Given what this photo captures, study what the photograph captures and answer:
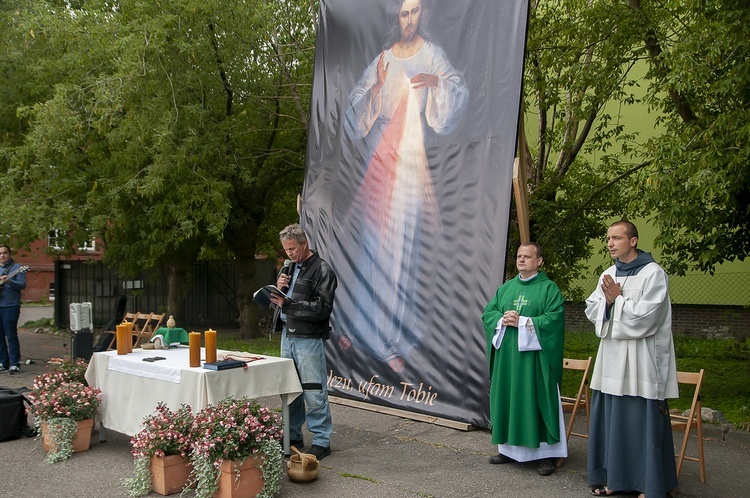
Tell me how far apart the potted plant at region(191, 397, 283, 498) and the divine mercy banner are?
2586mm

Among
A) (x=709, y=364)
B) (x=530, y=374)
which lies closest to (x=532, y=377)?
(x=530, y=374)

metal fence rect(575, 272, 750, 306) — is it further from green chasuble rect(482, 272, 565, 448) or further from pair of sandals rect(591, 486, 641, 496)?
pair of sandals rect(591, 486, 641, 496)

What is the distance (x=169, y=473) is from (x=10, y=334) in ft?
22.0

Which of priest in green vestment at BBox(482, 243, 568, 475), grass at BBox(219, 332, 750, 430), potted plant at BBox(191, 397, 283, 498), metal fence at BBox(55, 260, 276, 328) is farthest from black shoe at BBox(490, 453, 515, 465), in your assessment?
metal fence at BBox(55, 260, 276, 328)

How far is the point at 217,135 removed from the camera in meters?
12.6

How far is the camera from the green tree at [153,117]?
11.0 metres

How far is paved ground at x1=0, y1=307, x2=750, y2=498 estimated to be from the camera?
5.43 meters

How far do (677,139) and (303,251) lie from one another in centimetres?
360

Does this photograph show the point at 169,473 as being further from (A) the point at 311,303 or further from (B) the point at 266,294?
(A) the point at 311,303

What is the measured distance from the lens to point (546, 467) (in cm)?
581

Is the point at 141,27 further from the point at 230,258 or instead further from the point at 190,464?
the point at 230,258

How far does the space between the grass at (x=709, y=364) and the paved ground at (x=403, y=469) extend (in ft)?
6.13

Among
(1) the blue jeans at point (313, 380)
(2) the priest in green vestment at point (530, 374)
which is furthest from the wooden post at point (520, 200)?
(1) the blue jeans at point (313, 380)

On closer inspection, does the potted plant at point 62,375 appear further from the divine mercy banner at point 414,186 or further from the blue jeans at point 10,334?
the blue jeans at point 10,334
